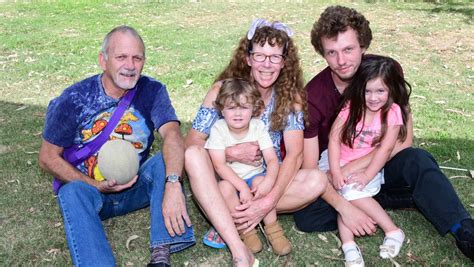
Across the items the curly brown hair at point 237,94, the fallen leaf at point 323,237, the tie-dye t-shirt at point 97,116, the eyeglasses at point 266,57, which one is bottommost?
the fallen leaf at point 323,237

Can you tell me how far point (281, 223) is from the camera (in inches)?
156

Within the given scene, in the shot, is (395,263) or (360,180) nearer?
(395,263)

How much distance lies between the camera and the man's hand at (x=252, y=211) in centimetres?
347

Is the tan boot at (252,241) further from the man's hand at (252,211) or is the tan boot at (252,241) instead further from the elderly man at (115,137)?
the elderly man at (115,137)

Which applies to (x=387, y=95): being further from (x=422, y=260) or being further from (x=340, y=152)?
(x=422, y=260)

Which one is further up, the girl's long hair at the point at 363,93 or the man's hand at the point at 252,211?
the girl's long hair at the point at 363,93

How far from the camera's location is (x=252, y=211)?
11.4 feet

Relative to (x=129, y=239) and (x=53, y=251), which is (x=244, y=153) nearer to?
(x=129, y=239)

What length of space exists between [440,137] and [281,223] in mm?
2408

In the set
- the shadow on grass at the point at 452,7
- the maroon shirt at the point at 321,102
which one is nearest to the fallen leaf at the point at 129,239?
the maroon shirt at the point at 321,102

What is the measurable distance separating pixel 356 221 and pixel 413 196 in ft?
1.40

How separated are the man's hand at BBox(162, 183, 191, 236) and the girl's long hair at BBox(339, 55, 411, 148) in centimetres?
125

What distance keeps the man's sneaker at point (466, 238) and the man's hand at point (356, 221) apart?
1.84ft

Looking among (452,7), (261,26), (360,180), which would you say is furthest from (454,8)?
(261,26)
